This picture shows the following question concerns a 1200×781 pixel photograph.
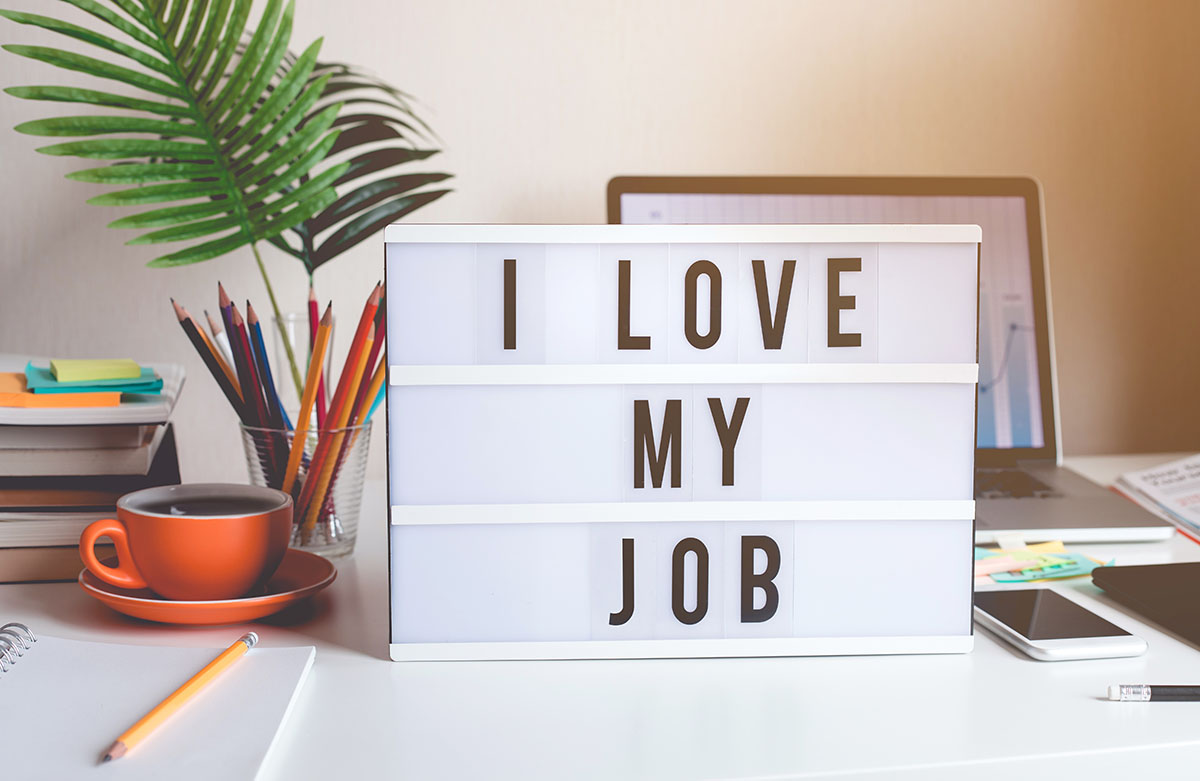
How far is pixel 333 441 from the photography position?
646 millimetres

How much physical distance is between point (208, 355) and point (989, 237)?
0.77 m

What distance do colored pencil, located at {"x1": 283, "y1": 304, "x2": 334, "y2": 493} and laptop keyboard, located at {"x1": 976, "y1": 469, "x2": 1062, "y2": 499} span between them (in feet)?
1.90

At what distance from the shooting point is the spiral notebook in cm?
37

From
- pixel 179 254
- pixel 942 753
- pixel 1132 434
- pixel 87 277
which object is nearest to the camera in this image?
pixel 942 753

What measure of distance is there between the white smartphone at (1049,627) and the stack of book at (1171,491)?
29 centimetres

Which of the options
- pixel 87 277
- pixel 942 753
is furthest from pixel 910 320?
pixel 87 277

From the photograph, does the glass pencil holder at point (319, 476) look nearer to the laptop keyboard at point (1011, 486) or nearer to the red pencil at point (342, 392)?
the red pencil at point (342, 392)

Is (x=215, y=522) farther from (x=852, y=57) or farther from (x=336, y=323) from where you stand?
(x=852, y=57)

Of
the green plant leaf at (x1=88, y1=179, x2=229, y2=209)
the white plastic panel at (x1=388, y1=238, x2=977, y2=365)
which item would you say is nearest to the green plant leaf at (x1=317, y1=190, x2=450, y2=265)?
the green plant leaf at (x1=88, y1=179, x2=229, y2=209)

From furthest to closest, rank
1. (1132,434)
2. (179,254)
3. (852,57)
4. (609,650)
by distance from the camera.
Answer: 1. (1132,434)
2. (852,57)
3. (179,254)
4. (609,650)

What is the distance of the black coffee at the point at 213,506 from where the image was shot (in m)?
0.56

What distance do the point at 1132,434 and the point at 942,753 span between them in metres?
0.97

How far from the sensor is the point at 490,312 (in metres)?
0.50

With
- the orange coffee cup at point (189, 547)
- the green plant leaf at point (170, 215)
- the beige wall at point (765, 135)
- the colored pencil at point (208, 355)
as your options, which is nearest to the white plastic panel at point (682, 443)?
the orange coffee cup at point (189, 547)
